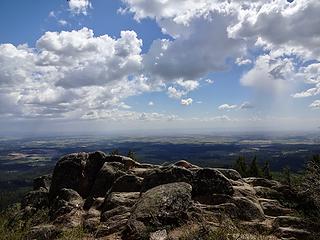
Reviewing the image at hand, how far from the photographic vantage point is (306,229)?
22.4 m

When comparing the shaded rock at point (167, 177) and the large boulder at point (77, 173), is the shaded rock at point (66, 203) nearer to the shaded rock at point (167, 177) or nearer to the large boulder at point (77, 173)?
the large boulder at point (77, 173)

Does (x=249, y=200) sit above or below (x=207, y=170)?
below

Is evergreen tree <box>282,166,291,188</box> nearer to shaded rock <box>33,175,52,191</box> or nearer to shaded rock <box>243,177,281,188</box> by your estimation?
shaded rock <box>243,177,281,188</box>

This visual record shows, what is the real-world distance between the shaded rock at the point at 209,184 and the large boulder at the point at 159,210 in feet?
6.90

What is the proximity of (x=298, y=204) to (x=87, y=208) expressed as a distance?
1724 cm

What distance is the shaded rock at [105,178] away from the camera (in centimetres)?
3262

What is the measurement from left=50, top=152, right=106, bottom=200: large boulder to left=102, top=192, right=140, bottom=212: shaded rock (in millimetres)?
5960

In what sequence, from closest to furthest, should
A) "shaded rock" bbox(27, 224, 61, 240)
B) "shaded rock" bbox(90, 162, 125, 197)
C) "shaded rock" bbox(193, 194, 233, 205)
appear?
"shaded rock" bbox(27, 224, 61, 240) → "shaded rock" bbox(193, 194, 233, 205) → "shaded rock" bbox(90, 162, 125, 197)

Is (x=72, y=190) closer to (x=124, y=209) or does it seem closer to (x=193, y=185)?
(x=124, y=209)

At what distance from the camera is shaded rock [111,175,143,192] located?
1224 inches

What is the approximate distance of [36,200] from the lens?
34.6 meters

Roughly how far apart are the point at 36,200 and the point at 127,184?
389 inches

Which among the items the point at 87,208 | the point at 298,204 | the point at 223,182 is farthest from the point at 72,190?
the point at 298,204

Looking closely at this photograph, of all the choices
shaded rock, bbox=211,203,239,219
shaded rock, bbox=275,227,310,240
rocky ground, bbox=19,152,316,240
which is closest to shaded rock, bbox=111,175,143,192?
rocky ground, bbox=19,152,316,240
